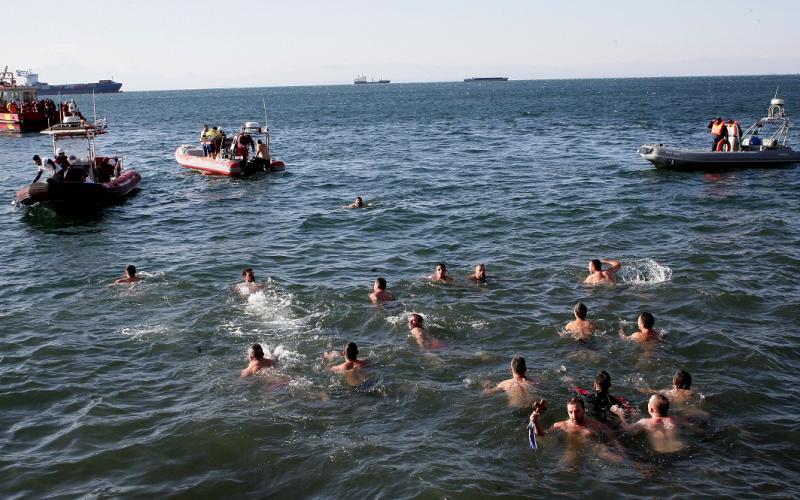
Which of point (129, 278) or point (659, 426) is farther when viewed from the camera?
point (129, 278)

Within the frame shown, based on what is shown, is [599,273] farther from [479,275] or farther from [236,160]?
[236,160]

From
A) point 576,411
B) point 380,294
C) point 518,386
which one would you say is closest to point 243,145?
point 380,294

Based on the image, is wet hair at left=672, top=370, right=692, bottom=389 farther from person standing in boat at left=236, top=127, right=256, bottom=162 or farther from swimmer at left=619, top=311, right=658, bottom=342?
person standing in boat at left=236, top=127, right=256, bottom=162

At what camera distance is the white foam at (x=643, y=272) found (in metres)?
15.4

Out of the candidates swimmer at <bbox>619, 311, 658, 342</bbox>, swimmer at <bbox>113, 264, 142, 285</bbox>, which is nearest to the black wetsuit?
swimmer at <bbox>619, 311, 658, 342</bbox>

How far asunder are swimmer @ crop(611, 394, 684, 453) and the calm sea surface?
220 mm

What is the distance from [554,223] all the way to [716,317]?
328 inches

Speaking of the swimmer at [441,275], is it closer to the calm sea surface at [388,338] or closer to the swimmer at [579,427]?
the calm sea surface at [388,338]

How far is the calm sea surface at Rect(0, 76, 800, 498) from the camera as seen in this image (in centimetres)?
866

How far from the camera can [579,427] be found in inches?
354

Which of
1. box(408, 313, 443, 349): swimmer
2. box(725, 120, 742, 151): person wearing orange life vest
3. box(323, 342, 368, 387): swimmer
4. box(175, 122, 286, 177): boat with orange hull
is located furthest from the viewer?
box(175, 122, 286, 177): boat with orange hull

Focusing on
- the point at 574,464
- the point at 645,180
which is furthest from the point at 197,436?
the point at 645,180

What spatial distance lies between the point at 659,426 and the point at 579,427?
109 cm

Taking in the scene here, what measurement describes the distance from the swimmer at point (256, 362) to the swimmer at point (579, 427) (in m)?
4.59
